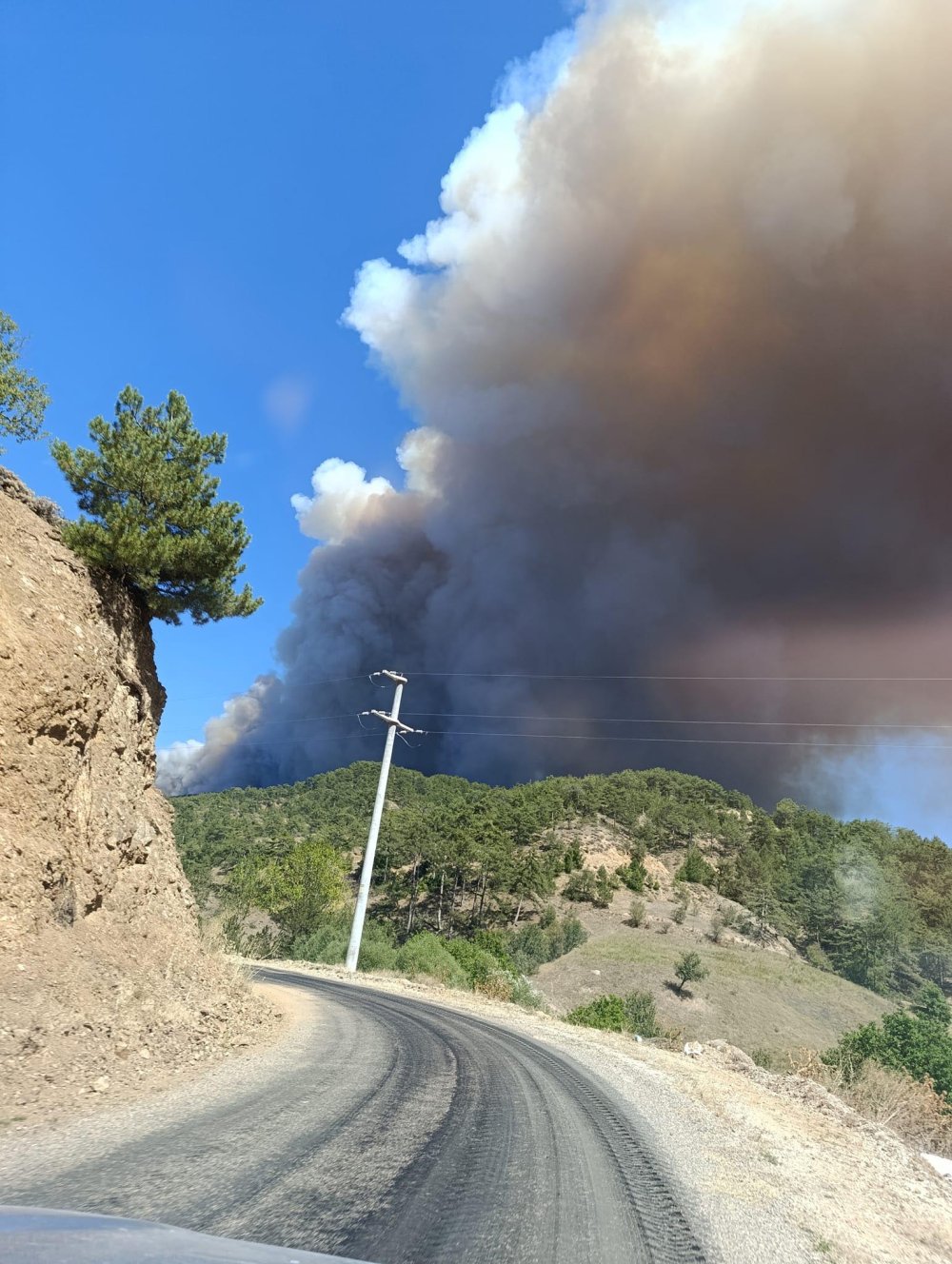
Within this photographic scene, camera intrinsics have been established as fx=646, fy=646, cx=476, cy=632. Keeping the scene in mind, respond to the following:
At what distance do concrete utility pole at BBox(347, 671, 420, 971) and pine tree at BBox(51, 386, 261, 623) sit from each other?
44.5 ft

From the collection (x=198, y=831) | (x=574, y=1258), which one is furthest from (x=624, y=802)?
(x=574, y=1258)

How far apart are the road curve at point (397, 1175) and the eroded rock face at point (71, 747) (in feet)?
14.7

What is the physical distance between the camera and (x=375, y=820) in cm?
2711

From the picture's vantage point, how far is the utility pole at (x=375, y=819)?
2445 centimetres

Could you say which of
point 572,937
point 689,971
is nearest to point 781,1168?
point 689,971

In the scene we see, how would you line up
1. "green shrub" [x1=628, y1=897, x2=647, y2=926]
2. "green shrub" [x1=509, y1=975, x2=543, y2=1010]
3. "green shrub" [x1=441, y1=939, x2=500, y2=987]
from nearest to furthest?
"green shrub" [x1=509, y1=975, x2=543, y2=1010] → "green shrub" [x1=441, y1=939, x2=500, y2=987] → "green shrub" [x1=628, y1=897, x2=647, y2=926]

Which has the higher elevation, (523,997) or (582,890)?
(523,997)

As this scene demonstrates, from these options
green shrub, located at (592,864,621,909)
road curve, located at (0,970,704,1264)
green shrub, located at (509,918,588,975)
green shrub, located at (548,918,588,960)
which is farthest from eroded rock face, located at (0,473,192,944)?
green shrub, located at (592,864,621,909)

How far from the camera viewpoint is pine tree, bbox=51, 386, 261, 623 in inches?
524

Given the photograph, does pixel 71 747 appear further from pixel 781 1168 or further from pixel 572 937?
pixel 572 937

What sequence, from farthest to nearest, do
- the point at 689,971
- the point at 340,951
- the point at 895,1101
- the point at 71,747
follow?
the point at 689,971 < the point at 340,951 < the point at 895,1101 < the point at 71,747

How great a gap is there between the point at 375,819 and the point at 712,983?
51.2 meters

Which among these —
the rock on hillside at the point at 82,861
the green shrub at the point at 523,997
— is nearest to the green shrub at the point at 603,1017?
the green shrub at the point at 523,997

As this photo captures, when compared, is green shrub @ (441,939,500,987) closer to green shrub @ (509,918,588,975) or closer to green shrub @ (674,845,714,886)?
green shrub @ (509,918,588,975)
